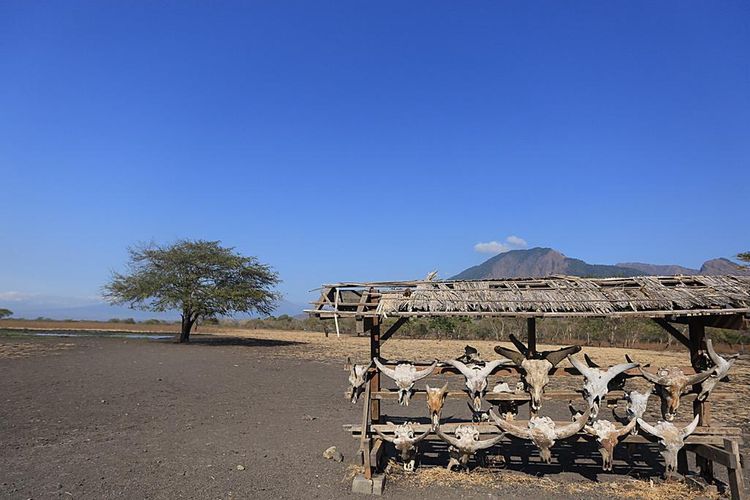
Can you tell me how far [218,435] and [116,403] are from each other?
14.1 ft

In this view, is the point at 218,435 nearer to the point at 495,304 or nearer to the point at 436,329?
the point at 495,304

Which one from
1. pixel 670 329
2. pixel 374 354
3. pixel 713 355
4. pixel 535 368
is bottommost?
pixel 535 368

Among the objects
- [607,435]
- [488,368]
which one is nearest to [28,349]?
[488,368]

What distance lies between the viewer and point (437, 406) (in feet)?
24.0

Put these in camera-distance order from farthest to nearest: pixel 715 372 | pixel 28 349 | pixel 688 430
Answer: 1. pixel 28 349
2. pixel 715 372
3. pixel 688 430

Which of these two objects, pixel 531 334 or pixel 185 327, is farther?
pixel 185 327

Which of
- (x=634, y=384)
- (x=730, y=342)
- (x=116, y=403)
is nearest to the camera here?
(x=116, y=403)

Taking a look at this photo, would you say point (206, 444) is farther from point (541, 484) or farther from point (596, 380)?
point (596, 380)

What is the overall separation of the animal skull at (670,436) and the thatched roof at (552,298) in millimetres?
1617

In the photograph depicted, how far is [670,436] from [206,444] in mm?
7588

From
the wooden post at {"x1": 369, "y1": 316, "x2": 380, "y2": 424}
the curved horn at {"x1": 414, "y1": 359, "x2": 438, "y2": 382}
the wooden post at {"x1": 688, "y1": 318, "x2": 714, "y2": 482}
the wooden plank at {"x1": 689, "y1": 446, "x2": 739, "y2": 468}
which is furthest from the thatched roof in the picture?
the wooden plank at {"x1": 689, "y1": 446, "x2": 739, "y2": 468}

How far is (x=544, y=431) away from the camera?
6.91m

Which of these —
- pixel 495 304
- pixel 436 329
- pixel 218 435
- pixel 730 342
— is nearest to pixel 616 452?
pixel 495 304

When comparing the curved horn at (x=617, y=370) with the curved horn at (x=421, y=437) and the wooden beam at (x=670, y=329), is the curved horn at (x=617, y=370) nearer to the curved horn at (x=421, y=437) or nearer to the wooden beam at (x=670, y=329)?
the wooden beam at (x=670, y=329)
